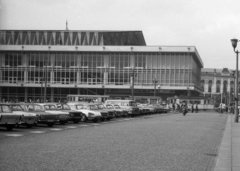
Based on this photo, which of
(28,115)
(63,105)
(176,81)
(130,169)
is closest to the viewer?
(130,169)

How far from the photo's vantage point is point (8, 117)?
21.2 m

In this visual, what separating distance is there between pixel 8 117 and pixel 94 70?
7442 centimetres

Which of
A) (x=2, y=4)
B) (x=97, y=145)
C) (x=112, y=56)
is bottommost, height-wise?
(x=97, y=145)

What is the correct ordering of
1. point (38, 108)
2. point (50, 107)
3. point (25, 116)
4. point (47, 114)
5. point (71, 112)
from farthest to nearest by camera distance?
point (71, 112), point (50, 107), point (38, 108), point (47, 114), point (25, 116)

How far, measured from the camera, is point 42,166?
10250mm

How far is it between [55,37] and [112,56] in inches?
566

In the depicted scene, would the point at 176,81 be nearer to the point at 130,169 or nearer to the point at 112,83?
the point at 112,83

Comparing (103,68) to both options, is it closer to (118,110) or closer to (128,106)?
(128,106)

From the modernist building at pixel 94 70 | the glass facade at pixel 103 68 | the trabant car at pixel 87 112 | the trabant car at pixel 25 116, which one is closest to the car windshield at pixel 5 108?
the trabant car at pixel 25 116

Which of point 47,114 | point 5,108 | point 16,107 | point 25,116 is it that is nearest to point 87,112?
point 47,114

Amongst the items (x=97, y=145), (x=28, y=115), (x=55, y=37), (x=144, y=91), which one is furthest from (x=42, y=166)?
(x=55, y=37)

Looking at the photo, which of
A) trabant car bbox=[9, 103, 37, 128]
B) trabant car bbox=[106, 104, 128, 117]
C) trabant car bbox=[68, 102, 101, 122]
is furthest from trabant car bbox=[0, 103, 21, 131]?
trabant car bbox=[106, 104, 128, 117]

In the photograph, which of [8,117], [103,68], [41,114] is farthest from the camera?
[103,68]

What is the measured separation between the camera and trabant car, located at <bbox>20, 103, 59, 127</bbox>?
2544cm
